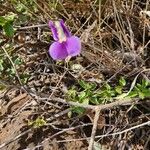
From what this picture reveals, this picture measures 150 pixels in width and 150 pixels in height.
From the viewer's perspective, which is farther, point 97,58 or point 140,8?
point 140,8

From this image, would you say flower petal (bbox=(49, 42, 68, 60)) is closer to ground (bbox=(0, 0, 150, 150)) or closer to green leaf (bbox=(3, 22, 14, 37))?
ground (bbox=(0, 0, 150, 150))

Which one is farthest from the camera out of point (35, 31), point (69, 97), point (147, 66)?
point (35, 31)

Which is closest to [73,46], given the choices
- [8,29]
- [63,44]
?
[63,44]

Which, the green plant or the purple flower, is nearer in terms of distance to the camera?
the purple flower

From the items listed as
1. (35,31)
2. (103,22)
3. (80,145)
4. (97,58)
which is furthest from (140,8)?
(80,145)

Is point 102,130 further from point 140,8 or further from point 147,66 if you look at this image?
point 140,8

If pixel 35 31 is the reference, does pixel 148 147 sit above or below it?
below

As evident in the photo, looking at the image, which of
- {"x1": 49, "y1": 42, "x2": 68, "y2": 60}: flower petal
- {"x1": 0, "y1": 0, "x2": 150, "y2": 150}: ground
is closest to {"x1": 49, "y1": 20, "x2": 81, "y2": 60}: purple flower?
{"x1": 49, "y1": 42, "x2": 68, "y2": 60}: flower petal
